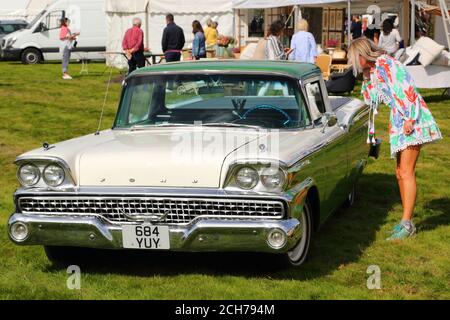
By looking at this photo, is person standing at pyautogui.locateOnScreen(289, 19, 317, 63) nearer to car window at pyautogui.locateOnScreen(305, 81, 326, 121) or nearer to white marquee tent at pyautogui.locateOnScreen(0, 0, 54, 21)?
car window at pyautogui.locateOnScreen(305, 81, 326, 121)

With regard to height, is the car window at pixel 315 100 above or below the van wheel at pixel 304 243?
above

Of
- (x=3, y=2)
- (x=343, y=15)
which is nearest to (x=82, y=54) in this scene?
(x=343, y=15)

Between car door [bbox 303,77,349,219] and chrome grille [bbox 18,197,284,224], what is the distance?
0.83 metres

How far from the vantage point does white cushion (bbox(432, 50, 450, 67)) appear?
18.0 m

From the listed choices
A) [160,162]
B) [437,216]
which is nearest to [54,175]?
[160,162]

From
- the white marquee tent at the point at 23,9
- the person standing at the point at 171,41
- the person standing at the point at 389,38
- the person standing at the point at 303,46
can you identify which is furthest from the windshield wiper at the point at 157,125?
the white marquee tent at the point at 23,9

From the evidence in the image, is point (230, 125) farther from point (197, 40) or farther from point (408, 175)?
point (197, 40)

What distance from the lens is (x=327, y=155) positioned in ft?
21.5

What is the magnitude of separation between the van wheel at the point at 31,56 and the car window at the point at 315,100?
84.1ft

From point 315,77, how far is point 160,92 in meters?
1.35

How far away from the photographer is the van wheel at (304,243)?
19.7ft

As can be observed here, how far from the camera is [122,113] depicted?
711 cm

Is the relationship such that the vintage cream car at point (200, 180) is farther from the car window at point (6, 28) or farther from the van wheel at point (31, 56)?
the car window at point (6, 28)
